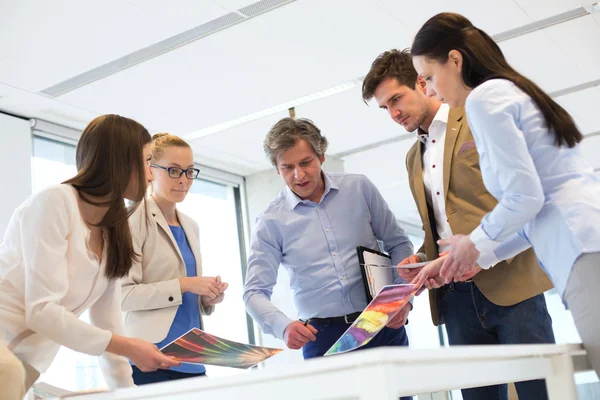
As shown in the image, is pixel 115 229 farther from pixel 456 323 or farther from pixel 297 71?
pixel 297 71

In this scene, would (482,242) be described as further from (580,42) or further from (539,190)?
(580,42)

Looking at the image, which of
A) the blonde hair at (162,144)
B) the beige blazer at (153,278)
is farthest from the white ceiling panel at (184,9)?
the beige blazer at (153,278)

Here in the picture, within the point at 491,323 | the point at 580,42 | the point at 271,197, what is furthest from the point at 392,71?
the point at 271,197

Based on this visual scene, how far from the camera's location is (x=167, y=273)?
2.37m

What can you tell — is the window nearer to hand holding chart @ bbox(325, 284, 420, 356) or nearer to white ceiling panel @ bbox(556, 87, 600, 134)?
white ceiling panel @ bbox(556, 87, 600, 134)

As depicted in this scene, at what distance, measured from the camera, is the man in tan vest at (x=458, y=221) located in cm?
186

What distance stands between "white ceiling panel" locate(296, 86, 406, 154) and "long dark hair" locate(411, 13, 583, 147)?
143 inches

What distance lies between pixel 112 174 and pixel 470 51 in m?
0.88

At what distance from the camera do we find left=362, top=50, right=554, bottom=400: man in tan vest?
1859 millimetres

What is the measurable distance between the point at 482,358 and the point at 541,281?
0.87m

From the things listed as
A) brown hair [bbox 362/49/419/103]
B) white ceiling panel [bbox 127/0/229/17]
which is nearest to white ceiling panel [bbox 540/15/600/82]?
white ceiling panel [bbox 127/0/229/17]

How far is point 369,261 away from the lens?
211cm

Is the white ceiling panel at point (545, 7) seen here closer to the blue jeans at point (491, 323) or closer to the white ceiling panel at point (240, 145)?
the white ceiling panel at point (240, 145)

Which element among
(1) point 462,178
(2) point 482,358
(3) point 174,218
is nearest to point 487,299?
(1) point 462,178
